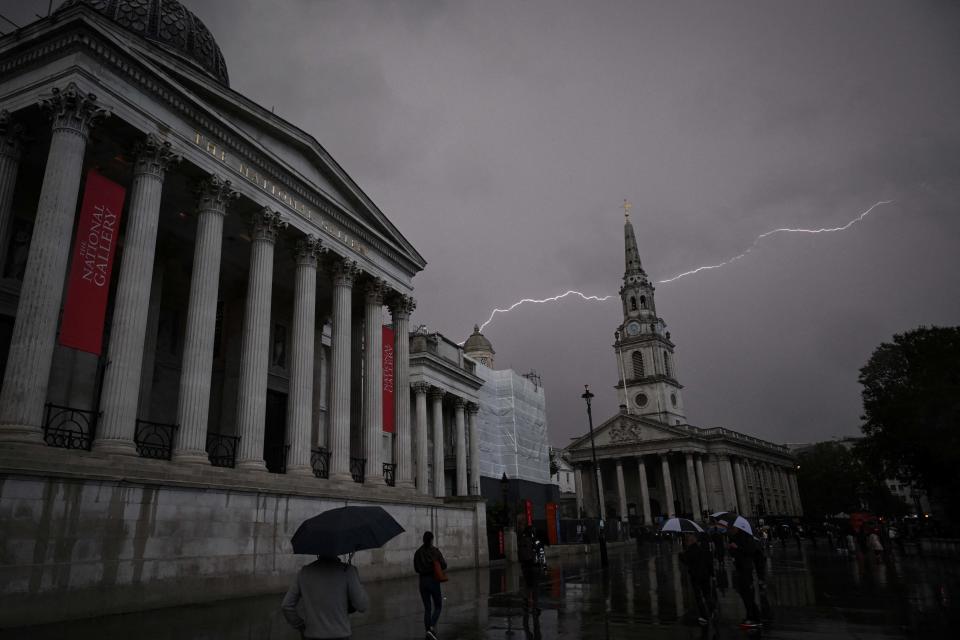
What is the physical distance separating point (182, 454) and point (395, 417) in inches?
443

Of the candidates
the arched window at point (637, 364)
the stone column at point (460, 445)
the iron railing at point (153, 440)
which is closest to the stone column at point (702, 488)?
the arched window at point (637, 364)

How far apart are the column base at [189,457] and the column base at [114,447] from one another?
59.5 inches

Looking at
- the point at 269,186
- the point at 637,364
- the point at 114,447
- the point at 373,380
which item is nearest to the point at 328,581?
the point at 114,447

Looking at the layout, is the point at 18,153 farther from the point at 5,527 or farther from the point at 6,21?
the point at 5,527

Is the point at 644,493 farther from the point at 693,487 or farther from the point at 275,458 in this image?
the point at 275,458

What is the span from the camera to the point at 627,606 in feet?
43.5

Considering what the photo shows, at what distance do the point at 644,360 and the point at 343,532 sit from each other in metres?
97.6

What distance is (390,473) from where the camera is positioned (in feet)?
90.7

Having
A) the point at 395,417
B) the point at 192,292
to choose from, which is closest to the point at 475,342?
the point at 395,417

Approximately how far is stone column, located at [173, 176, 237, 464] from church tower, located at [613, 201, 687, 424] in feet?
277

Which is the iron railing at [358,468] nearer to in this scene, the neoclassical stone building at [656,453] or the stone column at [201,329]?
the stone column at [201,329]

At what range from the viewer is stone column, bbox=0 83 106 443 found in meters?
12.6

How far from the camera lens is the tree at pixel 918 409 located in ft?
104

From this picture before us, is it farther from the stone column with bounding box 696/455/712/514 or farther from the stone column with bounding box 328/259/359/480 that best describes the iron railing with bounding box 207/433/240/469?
the stone column with bounding box 696/455/712/514
